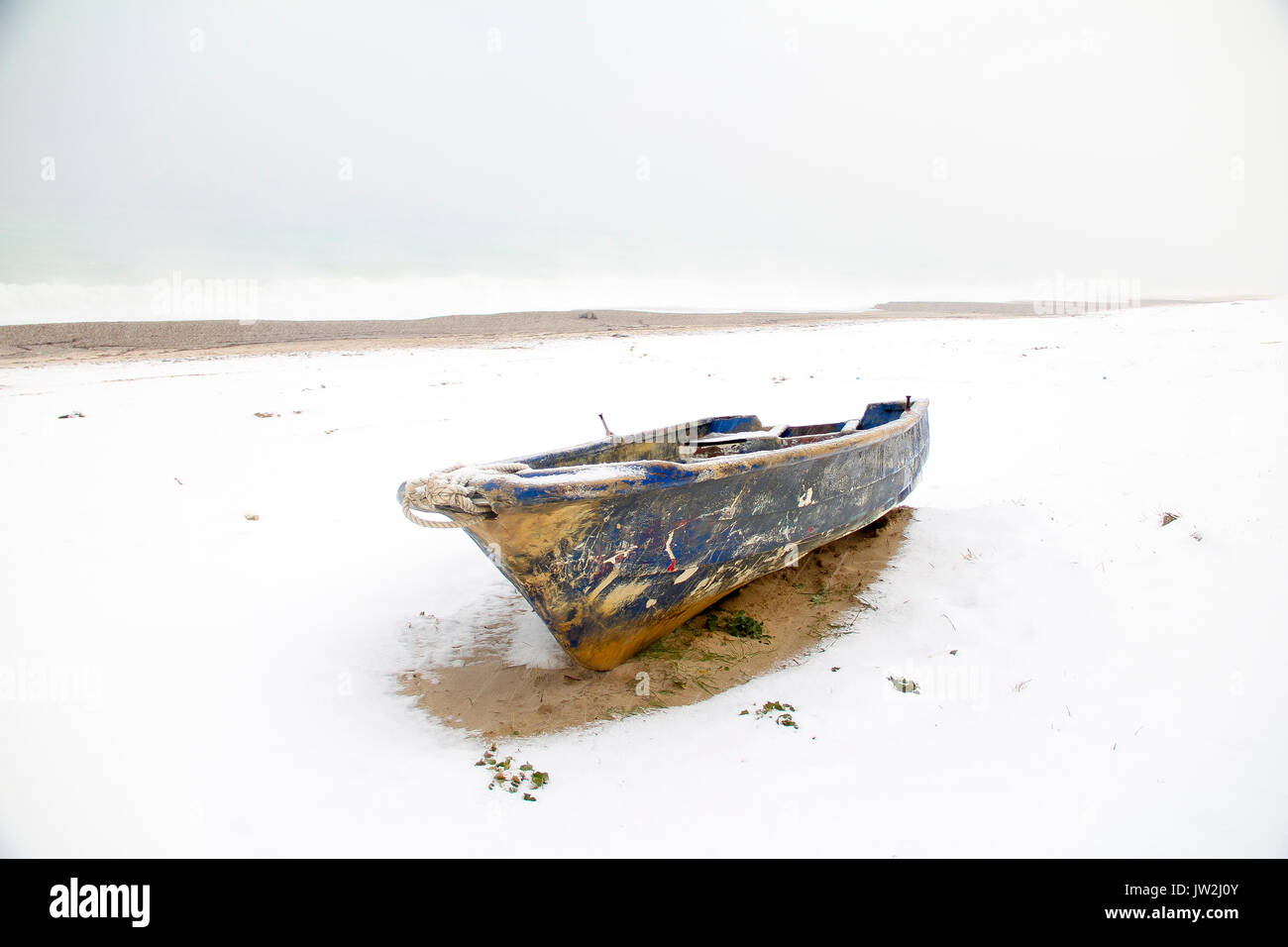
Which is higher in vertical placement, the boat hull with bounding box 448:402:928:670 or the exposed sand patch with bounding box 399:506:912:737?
the boat hull with bounding box 448:402:928:670

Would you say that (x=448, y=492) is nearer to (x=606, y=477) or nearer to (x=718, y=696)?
(x=606, y=477)

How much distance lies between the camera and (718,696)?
3701mm

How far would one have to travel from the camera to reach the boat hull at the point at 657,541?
10.8 feet

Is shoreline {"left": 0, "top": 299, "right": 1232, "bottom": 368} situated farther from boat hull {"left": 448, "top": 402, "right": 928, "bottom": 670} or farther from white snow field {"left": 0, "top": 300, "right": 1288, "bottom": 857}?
boat hull {"left": 448, "top": 402, "right": 928, "bottom": 670}

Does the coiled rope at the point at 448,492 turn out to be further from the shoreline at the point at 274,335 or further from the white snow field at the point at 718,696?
the shoreline at the point at 274,335

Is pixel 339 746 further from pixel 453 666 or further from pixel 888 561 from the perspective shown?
pixel 888 561

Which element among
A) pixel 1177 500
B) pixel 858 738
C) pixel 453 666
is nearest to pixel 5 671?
pixel 453 666

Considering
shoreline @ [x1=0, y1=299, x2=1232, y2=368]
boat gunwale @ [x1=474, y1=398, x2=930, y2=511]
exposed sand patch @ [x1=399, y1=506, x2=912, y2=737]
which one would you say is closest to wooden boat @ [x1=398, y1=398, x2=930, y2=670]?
boat gunwale @ [x1=474, y1=398, x2=930, y2=511]

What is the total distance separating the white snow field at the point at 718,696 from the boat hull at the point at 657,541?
1.75 ft

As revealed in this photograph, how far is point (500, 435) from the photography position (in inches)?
392

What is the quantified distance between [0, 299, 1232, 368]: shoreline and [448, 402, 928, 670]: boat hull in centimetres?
2142

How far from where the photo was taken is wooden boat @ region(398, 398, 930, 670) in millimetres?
3211
